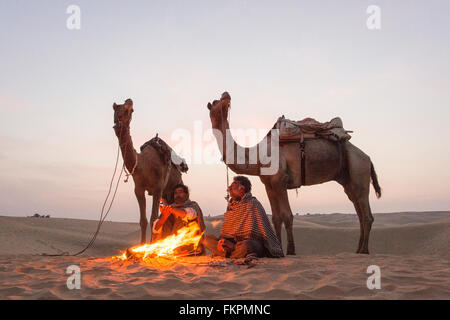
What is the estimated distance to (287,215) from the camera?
23.5ft

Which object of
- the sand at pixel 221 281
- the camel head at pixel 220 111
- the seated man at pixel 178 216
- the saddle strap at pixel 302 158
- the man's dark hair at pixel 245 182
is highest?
the camel head at pixel 220 111

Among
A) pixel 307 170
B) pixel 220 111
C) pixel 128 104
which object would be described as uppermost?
pixel 128 104

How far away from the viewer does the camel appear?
24.2 feet

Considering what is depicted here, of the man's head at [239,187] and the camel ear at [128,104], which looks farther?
the camel ear at [128,104]

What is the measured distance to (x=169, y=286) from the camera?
399 centimetres

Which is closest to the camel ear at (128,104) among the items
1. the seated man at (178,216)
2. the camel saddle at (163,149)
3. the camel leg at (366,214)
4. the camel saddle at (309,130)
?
the camel saddle at (163,149)

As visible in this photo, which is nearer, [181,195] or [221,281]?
[221,281]

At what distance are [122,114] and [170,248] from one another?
314 centimetres

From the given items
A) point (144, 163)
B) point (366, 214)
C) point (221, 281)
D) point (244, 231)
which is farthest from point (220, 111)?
point (221, 281)

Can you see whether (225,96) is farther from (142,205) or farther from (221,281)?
(221,281)

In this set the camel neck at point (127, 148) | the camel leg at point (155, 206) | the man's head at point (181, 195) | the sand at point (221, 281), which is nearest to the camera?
the sand at point (221, 281)

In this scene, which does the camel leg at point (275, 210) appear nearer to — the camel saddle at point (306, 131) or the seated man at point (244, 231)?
the camel saddle at point (306, 131)

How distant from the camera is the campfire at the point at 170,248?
566 cm

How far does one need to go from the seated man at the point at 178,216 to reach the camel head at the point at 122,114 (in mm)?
2057
